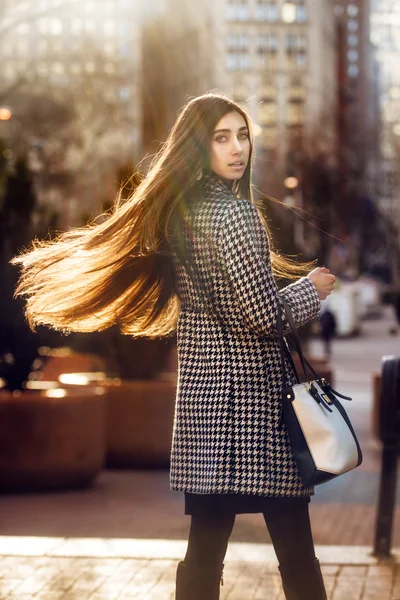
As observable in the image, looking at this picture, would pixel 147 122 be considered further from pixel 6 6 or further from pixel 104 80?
pixel 6 6

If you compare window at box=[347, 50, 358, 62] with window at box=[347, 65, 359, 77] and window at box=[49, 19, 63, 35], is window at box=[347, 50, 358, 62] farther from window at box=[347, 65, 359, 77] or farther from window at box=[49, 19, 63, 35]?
window at box=[49, 19, 63, 35]

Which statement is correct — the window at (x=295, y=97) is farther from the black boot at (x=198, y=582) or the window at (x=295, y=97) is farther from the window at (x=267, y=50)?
the black boot at (x=198, y=582)

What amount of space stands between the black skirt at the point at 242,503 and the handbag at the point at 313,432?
126 mm

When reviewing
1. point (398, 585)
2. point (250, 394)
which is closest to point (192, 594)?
point (250, 394)

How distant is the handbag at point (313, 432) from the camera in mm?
3689

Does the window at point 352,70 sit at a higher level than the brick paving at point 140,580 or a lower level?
higher

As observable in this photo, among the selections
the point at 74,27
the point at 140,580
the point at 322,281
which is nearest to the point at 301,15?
the point at 74,27

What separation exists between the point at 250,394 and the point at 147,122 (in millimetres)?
28579

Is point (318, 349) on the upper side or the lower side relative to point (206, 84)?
lower

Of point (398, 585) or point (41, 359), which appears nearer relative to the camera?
point (398, 585)

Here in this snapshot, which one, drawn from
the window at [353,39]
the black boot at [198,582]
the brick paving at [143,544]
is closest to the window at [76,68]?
A: the brick paving at [143,544]

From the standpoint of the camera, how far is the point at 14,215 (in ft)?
36.1

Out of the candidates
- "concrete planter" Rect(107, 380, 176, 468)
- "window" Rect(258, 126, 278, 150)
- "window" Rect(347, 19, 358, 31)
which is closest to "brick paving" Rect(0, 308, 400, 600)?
"concrete planter" Rect(107, 380, 176, 468)

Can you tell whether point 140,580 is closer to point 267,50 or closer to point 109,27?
point 109,27
